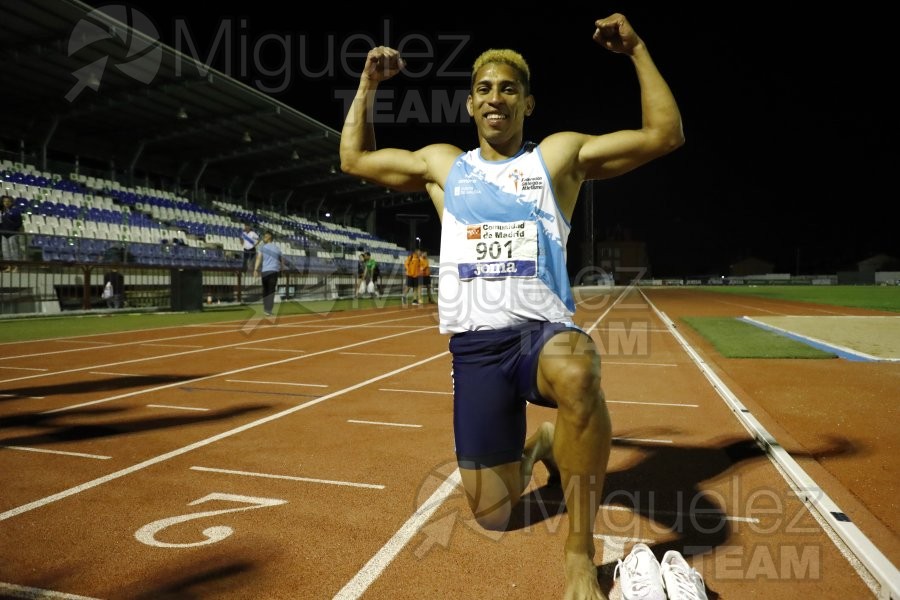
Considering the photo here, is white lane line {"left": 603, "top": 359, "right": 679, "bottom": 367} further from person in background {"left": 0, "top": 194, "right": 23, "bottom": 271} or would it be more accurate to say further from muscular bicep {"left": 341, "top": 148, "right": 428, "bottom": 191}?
person in background {"left": 0, "top": 194, "right": 23, "bottom": 271}

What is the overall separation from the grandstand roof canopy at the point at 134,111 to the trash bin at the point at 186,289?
883 centimetres

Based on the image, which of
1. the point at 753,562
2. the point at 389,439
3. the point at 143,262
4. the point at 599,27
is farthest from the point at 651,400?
the point at 143,262

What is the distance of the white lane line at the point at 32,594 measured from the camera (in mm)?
1990

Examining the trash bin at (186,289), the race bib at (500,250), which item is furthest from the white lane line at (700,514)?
the trash bin at (186,289)

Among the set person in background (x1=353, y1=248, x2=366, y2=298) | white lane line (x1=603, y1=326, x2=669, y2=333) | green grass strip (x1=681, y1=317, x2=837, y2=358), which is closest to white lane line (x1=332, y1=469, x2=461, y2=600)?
green grass strip (x1=681, y1=317, x2=837, y2=358)

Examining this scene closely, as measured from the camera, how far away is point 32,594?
2004 mm

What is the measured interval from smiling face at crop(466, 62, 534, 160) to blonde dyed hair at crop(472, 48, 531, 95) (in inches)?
0.7

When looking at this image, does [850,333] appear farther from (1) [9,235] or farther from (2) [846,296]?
(2) [846,296]

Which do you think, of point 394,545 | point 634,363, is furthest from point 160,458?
point 634,363

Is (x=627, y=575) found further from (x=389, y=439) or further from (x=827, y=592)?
(x=389, y=439)

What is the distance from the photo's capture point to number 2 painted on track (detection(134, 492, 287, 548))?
2438mm

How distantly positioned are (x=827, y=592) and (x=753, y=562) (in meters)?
0.29

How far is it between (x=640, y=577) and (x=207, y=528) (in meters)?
1.91

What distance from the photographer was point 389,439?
4078 mm
